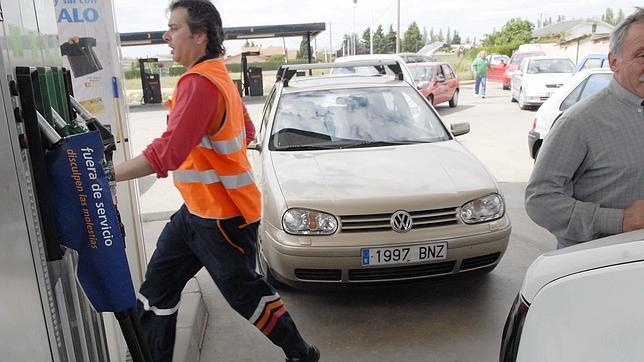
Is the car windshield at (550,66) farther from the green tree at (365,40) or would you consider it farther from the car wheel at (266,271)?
the green tree at (365,40)

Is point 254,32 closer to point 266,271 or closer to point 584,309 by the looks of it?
point 266,271

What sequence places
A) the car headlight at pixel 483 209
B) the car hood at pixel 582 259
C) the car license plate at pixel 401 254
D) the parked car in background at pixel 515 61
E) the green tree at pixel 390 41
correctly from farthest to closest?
the green tree at pixel 390 41
the parked car in background at pixel 515 61
the car headlight at pixel 483 209
the car license plate at pixel 401 254
the car hood at pixel 582 259

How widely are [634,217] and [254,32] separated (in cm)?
2332

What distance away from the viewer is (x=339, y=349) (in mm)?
3439

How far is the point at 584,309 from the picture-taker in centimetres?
127

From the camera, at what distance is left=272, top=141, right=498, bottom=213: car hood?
3609 millimetres

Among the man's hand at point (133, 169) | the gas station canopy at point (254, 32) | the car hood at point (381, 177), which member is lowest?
the car hood at point (381, 177)

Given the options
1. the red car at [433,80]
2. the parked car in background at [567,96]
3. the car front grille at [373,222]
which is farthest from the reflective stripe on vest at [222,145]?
the red car at [433,80]

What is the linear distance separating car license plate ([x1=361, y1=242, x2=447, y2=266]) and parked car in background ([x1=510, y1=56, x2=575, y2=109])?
45.0 feet

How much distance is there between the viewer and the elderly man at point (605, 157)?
213 centimetres

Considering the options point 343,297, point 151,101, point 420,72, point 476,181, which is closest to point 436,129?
point 476,181

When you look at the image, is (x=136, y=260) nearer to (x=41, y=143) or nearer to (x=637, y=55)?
(x=41, y=143)

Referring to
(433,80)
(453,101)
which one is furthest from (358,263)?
(453,101)

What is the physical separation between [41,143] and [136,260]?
207 cm
